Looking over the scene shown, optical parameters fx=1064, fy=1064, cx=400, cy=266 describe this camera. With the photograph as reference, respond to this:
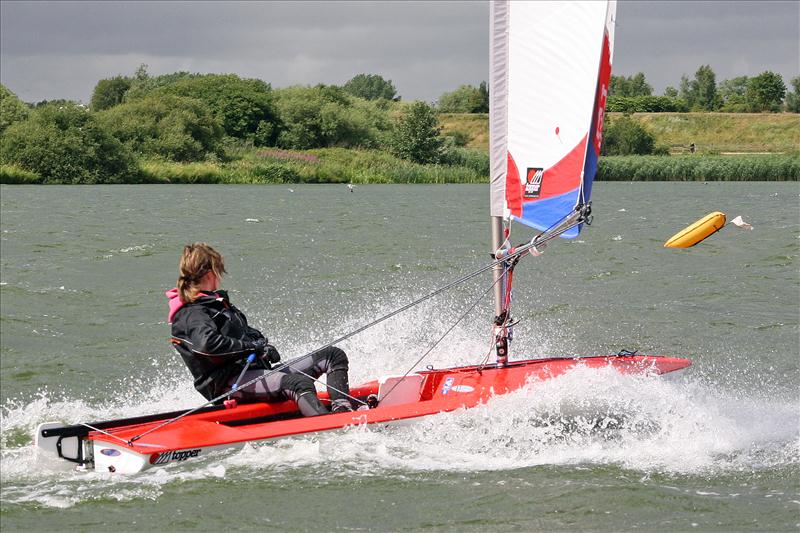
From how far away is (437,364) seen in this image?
29.8 ft

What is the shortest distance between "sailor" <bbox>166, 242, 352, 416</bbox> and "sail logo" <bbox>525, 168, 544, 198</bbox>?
1566mm

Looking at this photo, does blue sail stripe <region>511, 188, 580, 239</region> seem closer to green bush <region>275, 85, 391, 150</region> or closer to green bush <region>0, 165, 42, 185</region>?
green bush <region>0, 165, 42, 185</region>

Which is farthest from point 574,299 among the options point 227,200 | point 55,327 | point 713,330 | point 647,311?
point 227,200

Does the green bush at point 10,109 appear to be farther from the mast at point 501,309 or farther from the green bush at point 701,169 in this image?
the mast at point 501,309

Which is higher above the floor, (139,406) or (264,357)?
(264,357)

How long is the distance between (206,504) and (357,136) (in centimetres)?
6106

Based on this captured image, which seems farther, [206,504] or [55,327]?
[55,327]

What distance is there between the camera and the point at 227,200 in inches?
1307

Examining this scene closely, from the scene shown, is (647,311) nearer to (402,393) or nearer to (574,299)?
(574,299)

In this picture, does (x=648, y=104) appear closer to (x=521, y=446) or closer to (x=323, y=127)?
(x=323, y=127)

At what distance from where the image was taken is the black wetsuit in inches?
246

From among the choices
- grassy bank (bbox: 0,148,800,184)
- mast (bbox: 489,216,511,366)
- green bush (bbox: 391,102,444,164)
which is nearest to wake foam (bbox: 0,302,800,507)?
mast (bbox: 489,216,511,366)

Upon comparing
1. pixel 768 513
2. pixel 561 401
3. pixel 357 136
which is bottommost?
pixel 768 513

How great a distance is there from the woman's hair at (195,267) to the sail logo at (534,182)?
6.38 feet
